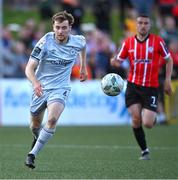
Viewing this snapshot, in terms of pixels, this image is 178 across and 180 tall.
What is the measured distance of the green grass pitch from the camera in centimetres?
1095

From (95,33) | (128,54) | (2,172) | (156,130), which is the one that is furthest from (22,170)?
(95,33)

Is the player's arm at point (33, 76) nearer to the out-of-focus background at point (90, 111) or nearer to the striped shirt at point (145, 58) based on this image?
the out-of-focus background at point (90, 111)

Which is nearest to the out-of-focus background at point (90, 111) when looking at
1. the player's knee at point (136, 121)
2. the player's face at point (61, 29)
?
the player's knee at point (136, 121)

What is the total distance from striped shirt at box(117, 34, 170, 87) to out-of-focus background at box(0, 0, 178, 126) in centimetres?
680

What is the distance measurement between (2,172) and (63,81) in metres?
1.71

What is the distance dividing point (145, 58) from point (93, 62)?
872 cm

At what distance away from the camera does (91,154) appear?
1380 cm

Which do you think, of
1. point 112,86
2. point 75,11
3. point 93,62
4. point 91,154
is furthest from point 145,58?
point 75,11

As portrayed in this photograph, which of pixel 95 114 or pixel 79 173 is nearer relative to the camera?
pixel 79 173

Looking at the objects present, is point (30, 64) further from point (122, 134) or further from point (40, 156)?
point (122, 134)

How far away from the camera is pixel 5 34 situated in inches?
912

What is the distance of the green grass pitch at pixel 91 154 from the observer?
1095cm

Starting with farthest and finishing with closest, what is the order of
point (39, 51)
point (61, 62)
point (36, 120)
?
point (36, 120)
point (61, 62)
point (39, 51)

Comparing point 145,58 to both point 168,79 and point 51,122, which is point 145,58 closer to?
point 168,79
